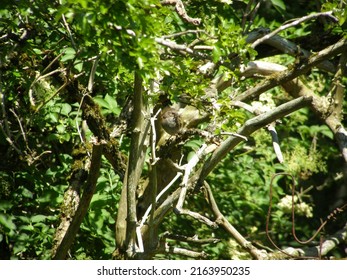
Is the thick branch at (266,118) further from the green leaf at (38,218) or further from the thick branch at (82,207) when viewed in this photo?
the green leaf at (38,218)

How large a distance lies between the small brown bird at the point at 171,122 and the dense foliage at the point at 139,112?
0.05 meters

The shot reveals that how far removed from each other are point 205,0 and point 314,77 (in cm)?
241

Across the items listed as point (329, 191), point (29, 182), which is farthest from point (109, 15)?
point (329, 191)

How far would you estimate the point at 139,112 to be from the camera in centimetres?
273

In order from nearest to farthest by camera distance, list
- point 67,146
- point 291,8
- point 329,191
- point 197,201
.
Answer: point 67,146, point 197,201, point 291,8, point 329,191

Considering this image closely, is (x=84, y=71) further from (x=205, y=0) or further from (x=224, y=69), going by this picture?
(x=224, y=69)

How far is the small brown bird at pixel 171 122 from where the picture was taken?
3.27m

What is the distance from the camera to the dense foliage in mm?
2592

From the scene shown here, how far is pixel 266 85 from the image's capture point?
3.41 metres

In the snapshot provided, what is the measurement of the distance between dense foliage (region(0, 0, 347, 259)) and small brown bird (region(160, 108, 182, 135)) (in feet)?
0.17

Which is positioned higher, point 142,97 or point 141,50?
point 141,50

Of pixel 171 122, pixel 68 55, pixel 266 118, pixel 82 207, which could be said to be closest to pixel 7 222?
pixel 82 207

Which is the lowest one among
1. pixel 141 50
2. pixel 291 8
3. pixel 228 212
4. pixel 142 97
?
pixel 228 212

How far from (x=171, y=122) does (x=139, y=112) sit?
56 centimetres
